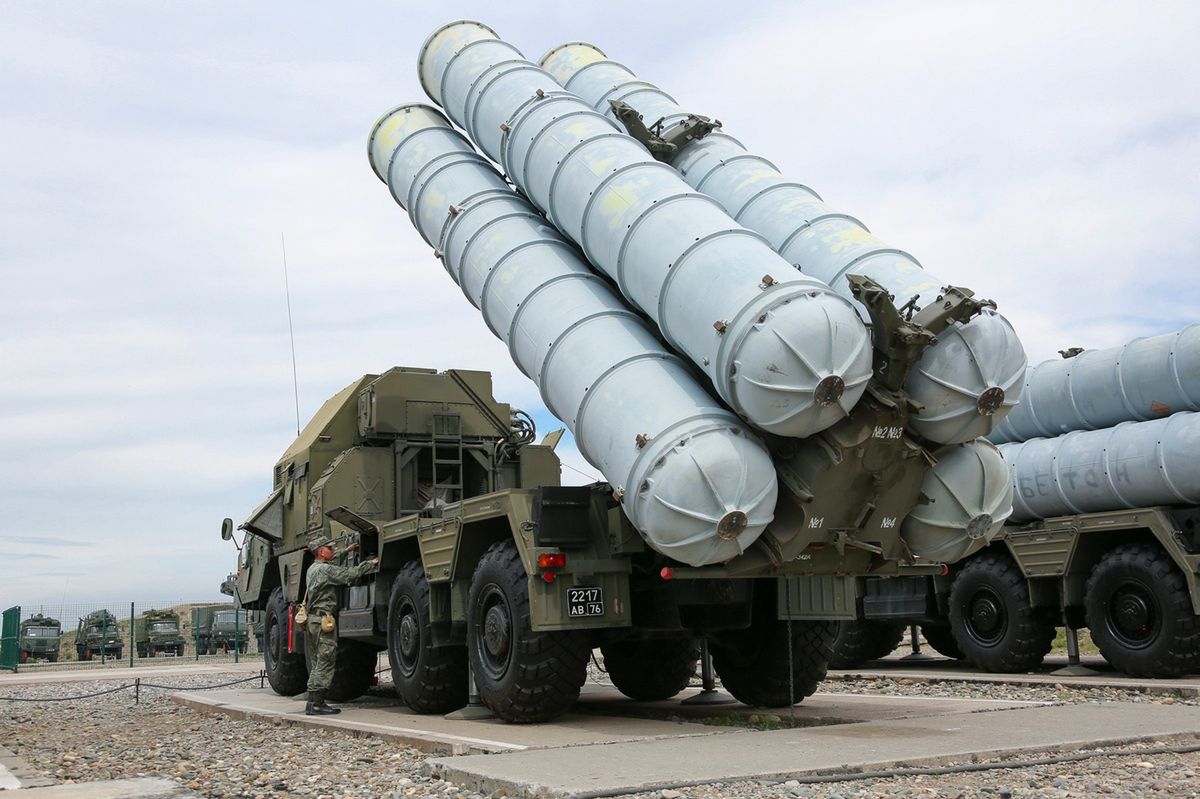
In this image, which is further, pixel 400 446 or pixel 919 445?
pixel 400 446

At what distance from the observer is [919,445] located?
805 cm

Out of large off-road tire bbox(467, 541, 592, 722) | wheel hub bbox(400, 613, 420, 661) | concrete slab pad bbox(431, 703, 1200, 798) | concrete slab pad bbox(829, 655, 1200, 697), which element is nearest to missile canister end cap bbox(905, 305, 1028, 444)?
concrete slab pad bbox(431, 703, 1200, 798)

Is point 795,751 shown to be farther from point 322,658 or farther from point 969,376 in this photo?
point 322,658

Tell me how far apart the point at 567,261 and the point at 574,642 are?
2833 mm

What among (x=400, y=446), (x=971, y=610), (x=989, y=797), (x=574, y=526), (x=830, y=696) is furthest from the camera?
(x=971, y=610)

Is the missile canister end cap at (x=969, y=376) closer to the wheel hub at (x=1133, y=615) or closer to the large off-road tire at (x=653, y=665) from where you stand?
the large off-road tire at (x=653, y=665)

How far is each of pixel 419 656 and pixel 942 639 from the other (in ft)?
27.6

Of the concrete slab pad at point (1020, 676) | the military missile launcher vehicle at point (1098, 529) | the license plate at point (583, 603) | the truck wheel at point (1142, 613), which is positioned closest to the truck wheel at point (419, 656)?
the license plate at point (583, 603)

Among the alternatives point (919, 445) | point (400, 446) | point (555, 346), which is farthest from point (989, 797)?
point (400, 446)

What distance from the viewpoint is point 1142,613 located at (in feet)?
40.1

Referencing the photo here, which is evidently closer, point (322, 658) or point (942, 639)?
point (322, 658)

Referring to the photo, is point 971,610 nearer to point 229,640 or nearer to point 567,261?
point 567,261

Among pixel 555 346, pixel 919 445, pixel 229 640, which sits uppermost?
pixel 555 346

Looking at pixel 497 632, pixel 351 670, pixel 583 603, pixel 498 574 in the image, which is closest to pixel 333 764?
pixel 497 632
